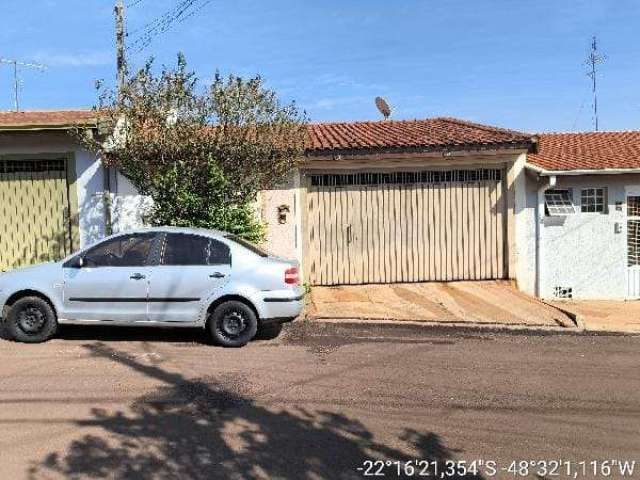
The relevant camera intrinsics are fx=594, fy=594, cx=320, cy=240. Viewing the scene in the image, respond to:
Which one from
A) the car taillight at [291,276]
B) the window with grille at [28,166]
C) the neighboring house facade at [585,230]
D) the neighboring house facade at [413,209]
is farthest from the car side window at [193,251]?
the neighboring house facade at [585,230]

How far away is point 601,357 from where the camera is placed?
7.32m

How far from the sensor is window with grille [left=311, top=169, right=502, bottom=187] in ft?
38.5

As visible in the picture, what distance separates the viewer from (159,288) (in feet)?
24.2

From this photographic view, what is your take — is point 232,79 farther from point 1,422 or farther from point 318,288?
point 1,422

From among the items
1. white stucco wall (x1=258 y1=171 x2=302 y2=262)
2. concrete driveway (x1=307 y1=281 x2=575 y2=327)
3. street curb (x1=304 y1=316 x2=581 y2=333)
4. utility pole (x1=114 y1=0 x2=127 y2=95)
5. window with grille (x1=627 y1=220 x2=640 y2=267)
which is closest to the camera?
street curb (x1=304 y1=316 x2=581 y2=333)

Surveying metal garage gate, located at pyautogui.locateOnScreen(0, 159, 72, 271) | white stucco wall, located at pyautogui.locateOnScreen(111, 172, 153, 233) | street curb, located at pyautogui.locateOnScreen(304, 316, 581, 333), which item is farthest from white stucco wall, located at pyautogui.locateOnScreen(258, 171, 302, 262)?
metal garage gate, located at pyautogui.locateOnScreen(0, 159, 72, 271)

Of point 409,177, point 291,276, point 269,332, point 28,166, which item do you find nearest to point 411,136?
point 409,177

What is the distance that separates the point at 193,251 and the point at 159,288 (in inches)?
24.3

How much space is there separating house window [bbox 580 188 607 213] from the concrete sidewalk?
6.22 ft

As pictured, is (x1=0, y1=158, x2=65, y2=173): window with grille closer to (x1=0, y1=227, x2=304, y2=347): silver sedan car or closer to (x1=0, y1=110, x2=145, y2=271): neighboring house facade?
(x1=0, y1=110, x2=145, y2=271): neighboring house facade

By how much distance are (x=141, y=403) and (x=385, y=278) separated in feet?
23.5

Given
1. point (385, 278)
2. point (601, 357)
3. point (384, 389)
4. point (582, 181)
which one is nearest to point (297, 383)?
point (384, 389)

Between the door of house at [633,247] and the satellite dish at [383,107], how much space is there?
622 cm

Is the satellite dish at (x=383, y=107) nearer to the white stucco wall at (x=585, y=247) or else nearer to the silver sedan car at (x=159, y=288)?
the white stucco wall at (x=585, y=247)
